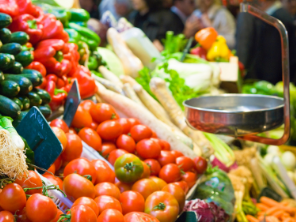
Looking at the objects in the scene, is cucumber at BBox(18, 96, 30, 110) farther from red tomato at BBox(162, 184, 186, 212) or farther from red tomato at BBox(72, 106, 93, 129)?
red tomato at BBox(162, 184, 186, 212)

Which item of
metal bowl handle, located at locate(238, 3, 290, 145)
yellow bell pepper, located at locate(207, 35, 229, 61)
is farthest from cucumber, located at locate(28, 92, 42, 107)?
yellow bell pepper, located at locate(207, 35, 229, 61)

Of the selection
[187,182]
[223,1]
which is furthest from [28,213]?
[223,1]

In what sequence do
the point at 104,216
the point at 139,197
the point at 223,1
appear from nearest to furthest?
the point at 104,216 → the point at 139,197 → the point at 223,1

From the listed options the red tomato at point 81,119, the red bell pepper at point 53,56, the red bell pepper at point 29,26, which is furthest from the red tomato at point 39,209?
the red bell pepper at point 29,26

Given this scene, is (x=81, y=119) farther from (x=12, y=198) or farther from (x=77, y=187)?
(x=12, y=198)

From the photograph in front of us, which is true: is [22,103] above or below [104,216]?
above

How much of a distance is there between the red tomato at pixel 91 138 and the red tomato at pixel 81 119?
2.9 inches

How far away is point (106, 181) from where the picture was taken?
167 cm

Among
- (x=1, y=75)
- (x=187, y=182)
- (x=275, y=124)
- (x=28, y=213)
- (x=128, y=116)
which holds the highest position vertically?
(x=1, y=75)

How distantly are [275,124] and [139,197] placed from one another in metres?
0.85

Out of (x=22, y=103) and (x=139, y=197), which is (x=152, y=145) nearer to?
(x=139, y=197)

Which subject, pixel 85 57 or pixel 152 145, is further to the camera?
pixel 85 57

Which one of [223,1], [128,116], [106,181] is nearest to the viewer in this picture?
[106,181]

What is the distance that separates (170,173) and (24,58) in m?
1.22
